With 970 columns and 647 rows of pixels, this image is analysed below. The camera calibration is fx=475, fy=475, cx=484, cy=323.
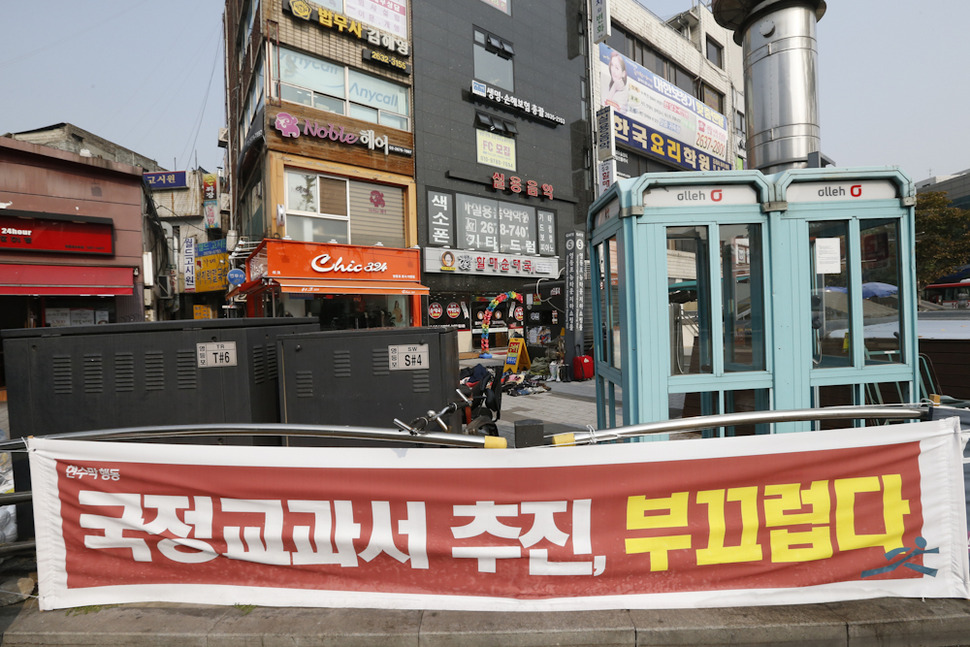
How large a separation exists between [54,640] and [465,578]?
230 cm

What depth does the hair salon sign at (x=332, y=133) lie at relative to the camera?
48.1ft

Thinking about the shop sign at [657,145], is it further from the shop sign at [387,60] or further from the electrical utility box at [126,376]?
the electrical utility box at [126,376]

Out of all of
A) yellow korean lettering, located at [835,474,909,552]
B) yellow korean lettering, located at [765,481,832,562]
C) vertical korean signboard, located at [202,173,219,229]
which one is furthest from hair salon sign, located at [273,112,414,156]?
vertical korean signboard, located at [202,173,219,229]

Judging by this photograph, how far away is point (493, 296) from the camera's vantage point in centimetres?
2162

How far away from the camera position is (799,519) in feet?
8.68

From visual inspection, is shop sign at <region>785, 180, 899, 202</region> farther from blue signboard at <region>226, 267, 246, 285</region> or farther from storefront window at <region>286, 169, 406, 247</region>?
blue signboard at <region>226, 267, 246, 285</region>

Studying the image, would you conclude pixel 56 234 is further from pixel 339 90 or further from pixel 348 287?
pixel 339 90

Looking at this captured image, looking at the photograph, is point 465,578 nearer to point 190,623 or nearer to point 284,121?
point 190,623

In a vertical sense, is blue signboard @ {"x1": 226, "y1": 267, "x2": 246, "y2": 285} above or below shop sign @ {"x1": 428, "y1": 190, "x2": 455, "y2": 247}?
below

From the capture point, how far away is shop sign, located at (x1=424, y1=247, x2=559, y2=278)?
742 inches

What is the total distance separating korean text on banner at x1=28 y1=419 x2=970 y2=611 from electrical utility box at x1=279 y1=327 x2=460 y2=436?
42.3 inches

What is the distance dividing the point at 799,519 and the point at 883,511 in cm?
48

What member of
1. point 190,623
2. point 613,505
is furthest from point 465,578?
point 190,623

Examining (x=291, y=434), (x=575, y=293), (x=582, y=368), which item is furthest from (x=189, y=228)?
(x=291, y=434)
